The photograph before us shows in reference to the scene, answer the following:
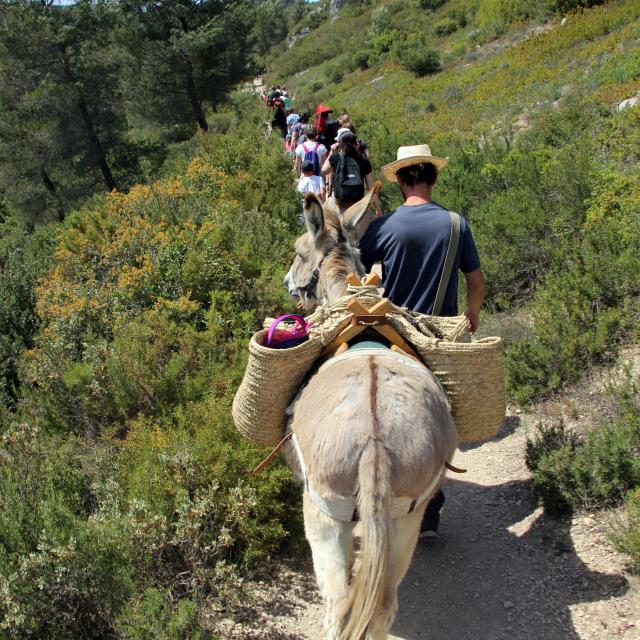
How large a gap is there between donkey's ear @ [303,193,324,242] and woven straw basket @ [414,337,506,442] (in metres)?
1.11

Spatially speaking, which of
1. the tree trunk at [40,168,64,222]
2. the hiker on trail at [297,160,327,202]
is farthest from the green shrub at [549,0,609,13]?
the tree trunk at [40,168,64,222]

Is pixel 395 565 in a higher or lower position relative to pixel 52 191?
lower

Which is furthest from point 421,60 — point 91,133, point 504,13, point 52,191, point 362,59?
point 52,191

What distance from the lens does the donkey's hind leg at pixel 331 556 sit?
2.49m

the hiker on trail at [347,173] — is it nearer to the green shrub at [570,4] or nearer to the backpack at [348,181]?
the backpack at [348,181]

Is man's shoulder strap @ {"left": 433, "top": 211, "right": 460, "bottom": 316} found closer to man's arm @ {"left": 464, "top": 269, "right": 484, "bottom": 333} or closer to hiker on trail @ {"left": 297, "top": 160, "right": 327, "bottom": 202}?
man's arm @ {"left": 464, "top": 269, "right": 484, "bottom": 333}

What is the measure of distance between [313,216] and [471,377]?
Answer: 1435mm

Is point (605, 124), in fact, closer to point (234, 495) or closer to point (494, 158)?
point (494, 158)

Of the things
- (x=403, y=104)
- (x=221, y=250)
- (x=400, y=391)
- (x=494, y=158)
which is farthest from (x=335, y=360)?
(x=403, y=104)

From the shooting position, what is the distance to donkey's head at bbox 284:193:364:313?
351 cm

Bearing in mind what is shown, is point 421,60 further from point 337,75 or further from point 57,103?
point 57,103

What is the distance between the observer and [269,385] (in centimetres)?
310

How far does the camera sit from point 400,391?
2.48 meters

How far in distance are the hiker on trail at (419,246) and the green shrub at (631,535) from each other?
3.83 ft
